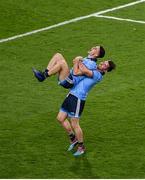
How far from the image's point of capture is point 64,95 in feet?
60.8

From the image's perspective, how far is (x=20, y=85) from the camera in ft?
62.5

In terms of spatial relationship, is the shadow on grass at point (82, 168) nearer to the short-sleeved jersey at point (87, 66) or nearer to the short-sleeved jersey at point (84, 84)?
the short-sleeved jersey at point (84, 84)

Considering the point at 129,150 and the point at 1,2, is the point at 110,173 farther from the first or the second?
the point at 1,2

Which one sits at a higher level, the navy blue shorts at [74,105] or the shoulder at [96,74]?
the shoulder at [96,74]

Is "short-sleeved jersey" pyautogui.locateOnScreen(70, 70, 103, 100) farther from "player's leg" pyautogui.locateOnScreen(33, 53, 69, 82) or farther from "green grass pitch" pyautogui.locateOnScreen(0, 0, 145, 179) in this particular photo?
"green grass pitch" pyautogui.locateOnScreen(0, 0, 145, 179)

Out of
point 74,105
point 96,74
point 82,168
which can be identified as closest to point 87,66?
point 96,74

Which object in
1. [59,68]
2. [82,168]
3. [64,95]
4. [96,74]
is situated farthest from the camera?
[64,95]

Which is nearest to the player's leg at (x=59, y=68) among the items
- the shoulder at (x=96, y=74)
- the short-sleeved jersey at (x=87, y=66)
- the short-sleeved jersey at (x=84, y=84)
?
the short-sleeved jersey at (x=87, y=66)

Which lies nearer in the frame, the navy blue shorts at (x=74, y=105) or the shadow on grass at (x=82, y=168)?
the shadow on grass at (x=82, y=168)

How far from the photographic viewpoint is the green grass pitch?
15227 mm

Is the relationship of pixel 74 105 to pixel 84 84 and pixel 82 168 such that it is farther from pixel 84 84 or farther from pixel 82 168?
pixel 82 168

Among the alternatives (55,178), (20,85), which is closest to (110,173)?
(55,178)

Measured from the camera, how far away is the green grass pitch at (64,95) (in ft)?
50.0

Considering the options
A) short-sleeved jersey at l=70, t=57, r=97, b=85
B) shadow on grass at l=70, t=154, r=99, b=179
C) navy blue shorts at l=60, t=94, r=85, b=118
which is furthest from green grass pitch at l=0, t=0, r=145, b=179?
short-sleeved jersey at l=70, t=57, r=97, b=85
